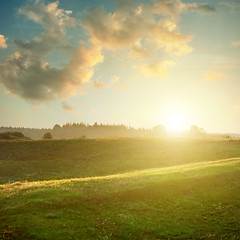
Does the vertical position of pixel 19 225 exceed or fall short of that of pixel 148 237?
it exceeds it

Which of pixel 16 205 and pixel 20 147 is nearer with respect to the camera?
pixel 16 205

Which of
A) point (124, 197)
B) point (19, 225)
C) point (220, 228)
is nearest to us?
point (19, 225)

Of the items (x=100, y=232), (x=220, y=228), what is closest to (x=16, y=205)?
(x=100, y=232)

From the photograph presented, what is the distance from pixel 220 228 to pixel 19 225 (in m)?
16.5

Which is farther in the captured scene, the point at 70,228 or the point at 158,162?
the point at 158,162

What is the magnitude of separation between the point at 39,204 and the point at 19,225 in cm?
491

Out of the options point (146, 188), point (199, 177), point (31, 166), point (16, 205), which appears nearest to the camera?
point (16, 205)

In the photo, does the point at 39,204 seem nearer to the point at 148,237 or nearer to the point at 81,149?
the point at 148,237

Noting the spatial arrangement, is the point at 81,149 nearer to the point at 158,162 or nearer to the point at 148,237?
the point at 158,162

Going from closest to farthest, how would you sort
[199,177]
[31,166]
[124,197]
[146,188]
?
[124,197], [146,188], [199,177], [31,166]

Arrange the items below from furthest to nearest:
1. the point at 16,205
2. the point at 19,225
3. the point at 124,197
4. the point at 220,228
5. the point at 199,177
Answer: the point at 199,177
the point at 124,197
the point at 16,205
the point at 220,228
the point at 19,225

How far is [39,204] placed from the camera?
2175 centimetres

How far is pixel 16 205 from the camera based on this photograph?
21219 millimetres

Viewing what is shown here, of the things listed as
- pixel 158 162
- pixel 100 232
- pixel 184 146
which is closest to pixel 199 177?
pixel 100 232
